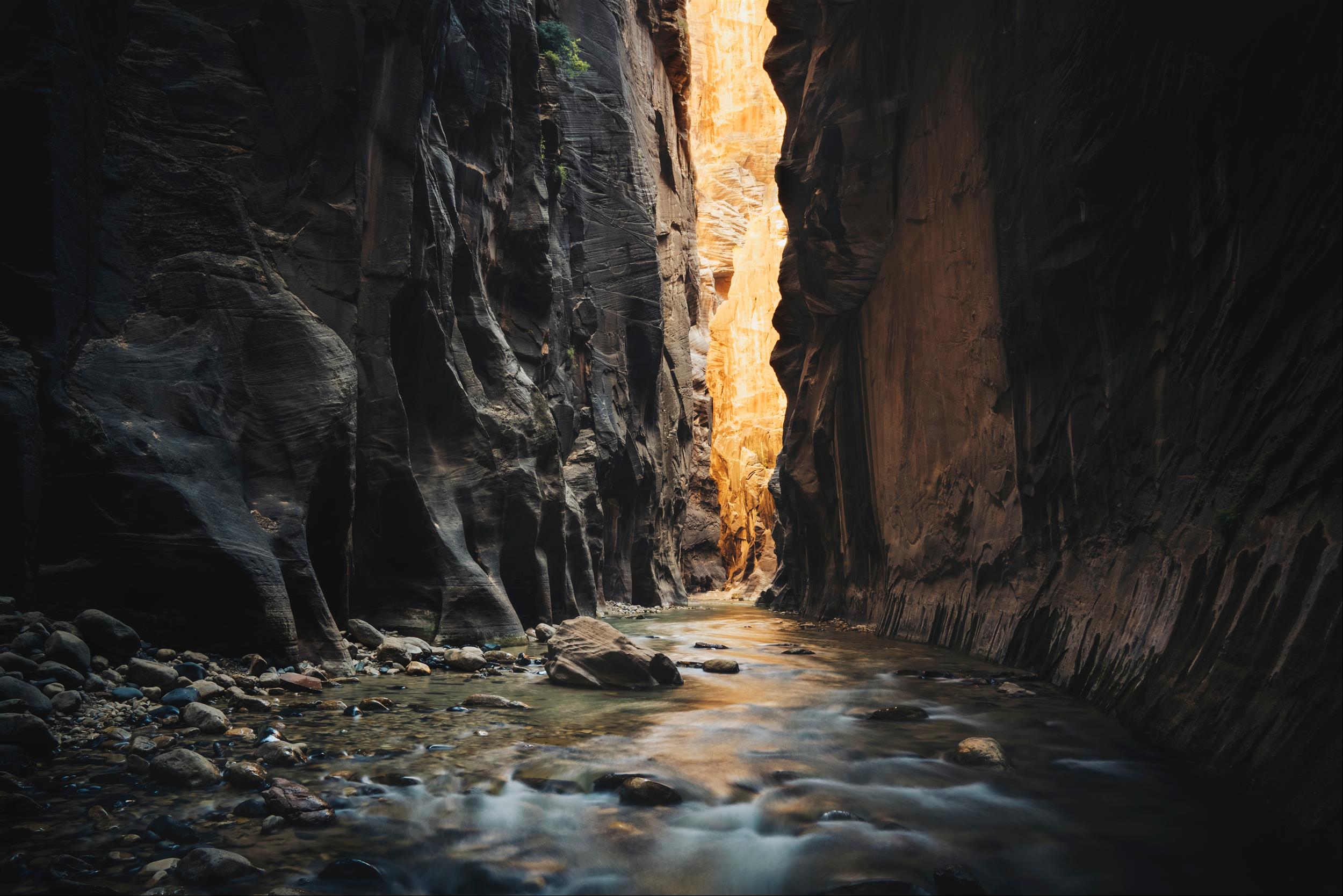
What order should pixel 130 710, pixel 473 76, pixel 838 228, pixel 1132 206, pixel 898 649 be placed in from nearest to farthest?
pixel 130 710, pixel 1132 206, pixel 898 649, pixel 473 76, pixel 838 228

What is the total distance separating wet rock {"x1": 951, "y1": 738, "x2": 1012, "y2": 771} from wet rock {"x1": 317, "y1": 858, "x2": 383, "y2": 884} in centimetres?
401

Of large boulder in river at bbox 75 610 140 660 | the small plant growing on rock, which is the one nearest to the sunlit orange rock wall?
the small plant growing on rock

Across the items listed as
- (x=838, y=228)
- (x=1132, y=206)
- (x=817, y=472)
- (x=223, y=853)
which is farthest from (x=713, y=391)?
(x=223, y=853)

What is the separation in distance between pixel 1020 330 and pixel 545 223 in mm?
14279

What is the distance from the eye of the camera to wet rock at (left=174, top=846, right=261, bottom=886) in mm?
3502

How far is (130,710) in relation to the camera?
593cm

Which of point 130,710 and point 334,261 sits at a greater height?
point 334,261

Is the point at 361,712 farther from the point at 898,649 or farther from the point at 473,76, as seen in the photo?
the point at 473,76

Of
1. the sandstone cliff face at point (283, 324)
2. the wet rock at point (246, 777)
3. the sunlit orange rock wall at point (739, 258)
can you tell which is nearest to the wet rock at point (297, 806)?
the wet rock at point (246, 777)

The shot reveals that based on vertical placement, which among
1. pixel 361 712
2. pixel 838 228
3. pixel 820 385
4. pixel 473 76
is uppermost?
pixel 473 76

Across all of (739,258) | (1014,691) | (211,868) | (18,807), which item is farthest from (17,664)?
(739,258)

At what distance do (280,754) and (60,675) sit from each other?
1.94 m

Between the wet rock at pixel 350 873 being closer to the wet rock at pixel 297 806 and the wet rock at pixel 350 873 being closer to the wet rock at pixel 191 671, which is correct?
the wet rock at pixel 297 806

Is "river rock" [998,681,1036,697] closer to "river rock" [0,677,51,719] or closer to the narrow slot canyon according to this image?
the narrow slot canyon
